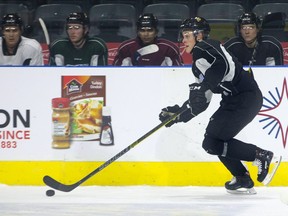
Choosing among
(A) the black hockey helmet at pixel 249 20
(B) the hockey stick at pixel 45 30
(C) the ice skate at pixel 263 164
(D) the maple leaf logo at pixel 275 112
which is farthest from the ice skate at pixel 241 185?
(B) the hockey stick at pixel 45 30

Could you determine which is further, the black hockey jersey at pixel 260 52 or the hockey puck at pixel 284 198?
the black hockey jersey at pixel 260 52

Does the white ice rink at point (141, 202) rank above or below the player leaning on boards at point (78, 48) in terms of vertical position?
below

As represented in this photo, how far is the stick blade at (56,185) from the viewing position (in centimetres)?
566

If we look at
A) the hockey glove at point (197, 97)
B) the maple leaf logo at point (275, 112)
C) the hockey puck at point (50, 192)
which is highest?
the hockey glove at point (197, 97)

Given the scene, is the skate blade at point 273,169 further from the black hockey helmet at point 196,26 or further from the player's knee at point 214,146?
the black hockey helmet at point 196,26

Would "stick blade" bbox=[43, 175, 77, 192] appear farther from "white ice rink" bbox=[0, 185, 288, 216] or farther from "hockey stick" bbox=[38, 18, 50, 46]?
"hockey stick" bbox=[38, 18, 50, 46]

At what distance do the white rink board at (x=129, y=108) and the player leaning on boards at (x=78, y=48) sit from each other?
0.43 m

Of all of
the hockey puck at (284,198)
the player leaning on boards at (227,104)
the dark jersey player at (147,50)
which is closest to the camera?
the hockey puck at (284,198)

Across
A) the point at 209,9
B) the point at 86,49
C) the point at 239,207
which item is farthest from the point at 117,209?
the point at 209,9

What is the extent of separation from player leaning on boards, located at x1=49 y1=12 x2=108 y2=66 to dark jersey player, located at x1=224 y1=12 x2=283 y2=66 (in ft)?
3.05

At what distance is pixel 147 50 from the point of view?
6543 millimetres

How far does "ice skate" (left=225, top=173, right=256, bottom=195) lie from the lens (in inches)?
224

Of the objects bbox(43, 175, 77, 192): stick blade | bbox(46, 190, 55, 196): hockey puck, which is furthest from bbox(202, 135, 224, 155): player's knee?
bbox(46, 190, 55, 196): hockey puck

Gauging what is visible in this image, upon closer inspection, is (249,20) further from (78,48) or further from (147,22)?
(78,48)
